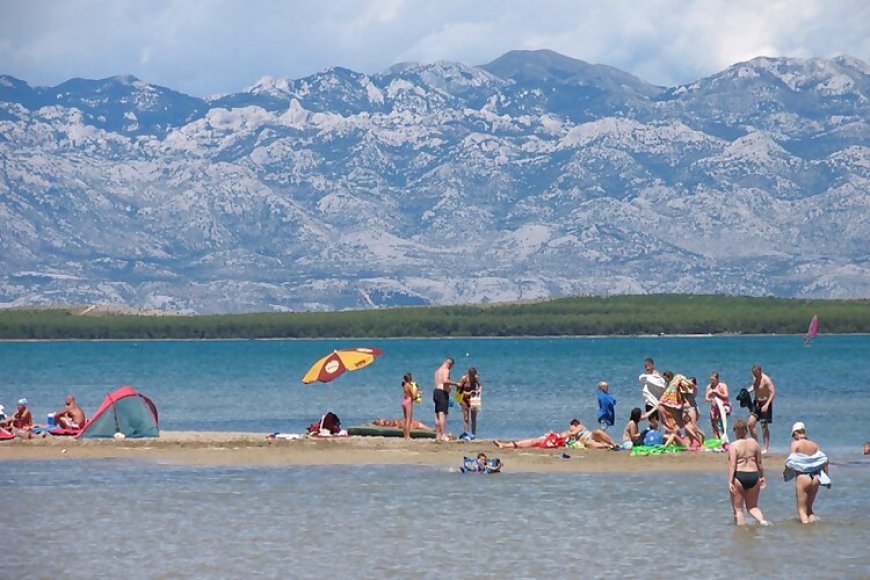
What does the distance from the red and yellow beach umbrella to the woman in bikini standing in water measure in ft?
59.4

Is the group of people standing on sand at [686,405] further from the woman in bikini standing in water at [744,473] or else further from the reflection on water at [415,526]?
the woman in bikini standing in water at [744,473]

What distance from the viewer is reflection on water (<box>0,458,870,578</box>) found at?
2734cm

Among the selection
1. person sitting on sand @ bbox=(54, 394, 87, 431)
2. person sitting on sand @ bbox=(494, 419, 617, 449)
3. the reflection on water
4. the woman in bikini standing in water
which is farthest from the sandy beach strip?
the woman in bikini standing in water

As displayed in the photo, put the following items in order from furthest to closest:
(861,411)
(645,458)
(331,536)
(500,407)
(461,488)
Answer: (500,407) < (861,411) < (645,458) < (461,488) < (331,536)

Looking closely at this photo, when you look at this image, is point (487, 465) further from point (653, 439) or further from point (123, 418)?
point (123, 418)

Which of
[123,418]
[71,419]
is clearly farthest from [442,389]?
[71,419]

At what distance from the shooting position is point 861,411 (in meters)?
64.4

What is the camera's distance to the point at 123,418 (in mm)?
49469

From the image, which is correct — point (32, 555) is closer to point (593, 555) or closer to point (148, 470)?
point (593, 555)

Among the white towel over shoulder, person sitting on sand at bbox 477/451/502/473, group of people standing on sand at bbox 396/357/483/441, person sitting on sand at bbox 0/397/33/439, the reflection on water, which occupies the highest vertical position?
group of people standing on sand at bbox 396/357/483/441

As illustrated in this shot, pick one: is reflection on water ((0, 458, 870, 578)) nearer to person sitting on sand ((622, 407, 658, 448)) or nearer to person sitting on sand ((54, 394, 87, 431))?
person sitting on sand ((622, 407, 658, 448))

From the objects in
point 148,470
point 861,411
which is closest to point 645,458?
point 148,470

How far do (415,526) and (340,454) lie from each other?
41.8ft

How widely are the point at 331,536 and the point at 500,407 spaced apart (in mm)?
42339
